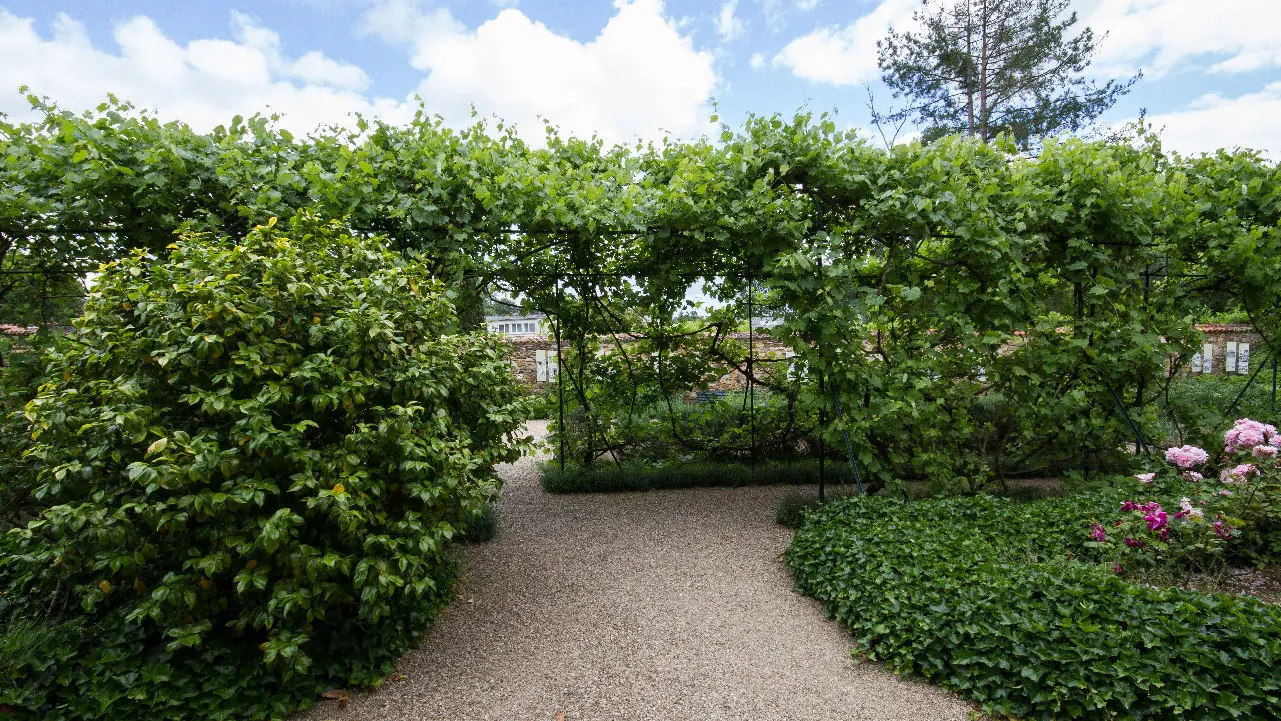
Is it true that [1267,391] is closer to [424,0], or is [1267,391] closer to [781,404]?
[781,404]

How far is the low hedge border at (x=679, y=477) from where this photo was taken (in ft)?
18.3

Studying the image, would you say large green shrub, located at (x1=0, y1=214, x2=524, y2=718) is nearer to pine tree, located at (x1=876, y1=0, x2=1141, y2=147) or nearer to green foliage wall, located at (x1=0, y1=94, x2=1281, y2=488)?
green foliage wall, located at (x1=0, y1=94, x2=1281, y2=488)

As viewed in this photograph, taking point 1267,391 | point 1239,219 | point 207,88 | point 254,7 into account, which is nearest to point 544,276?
point 254,7

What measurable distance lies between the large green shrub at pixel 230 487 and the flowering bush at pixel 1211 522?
318 centimetres

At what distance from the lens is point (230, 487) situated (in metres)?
2.17

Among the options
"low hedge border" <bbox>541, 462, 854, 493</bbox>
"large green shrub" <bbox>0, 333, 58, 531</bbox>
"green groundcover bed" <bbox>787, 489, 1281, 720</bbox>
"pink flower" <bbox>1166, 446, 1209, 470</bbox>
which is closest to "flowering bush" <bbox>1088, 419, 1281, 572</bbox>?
"pink flower" <bbox>1166, 446, 1209, 470</bbox>

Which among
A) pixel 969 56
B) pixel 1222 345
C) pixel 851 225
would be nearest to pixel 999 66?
pixel 969 56

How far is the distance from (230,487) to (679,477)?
13.0ft

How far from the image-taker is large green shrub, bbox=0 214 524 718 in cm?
212

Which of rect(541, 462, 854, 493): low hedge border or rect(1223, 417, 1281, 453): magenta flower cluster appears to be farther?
rect(541, 462, 854, 493): low hedge border

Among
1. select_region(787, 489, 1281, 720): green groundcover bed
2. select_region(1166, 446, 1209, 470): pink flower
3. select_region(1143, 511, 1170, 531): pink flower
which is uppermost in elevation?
select_region(1166, 446, 1209, 470): pink flower

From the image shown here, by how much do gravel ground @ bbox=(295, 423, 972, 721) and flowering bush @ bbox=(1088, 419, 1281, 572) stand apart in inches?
59.2

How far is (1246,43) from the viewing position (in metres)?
9.53

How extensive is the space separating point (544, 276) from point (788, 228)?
2193 millimetres
